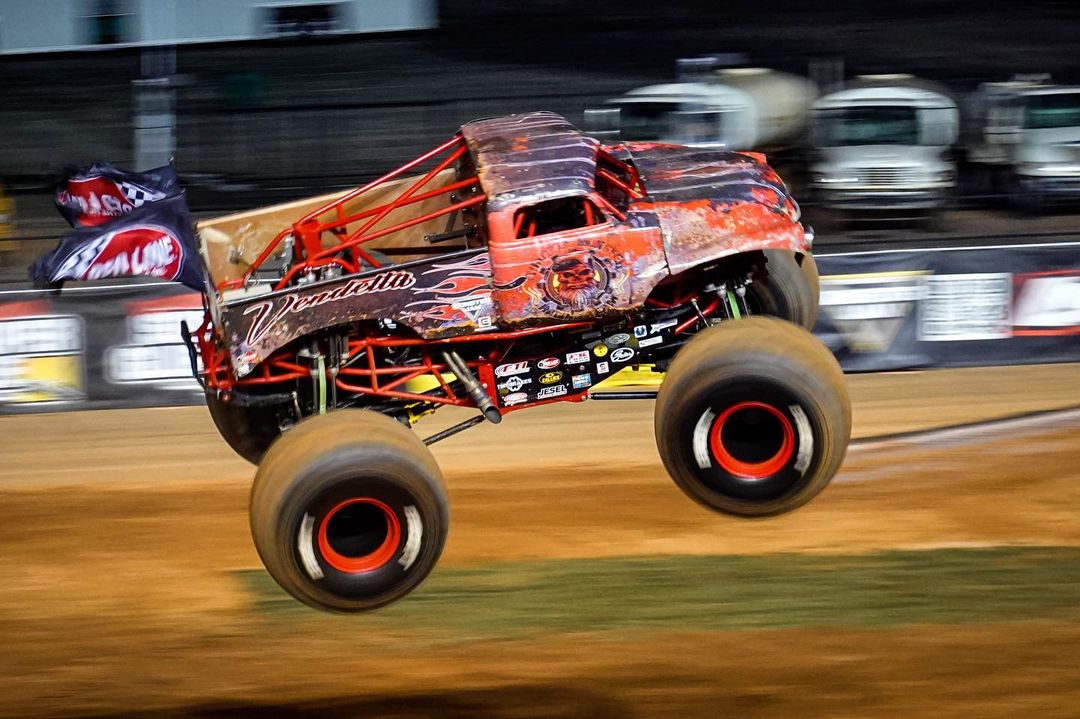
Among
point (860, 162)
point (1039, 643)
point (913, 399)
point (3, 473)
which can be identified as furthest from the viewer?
point (860, 162)

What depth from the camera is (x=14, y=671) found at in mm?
8836

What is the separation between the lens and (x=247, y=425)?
9023 millimetres

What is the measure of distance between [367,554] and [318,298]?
1.50 meters

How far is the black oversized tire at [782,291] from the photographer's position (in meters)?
8.83

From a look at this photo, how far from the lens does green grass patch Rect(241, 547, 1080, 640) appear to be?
912cm

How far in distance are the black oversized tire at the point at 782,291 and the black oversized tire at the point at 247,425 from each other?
10.9 ft

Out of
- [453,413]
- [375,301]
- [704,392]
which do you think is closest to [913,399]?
[453,413]

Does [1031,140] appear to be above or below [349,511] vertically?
above

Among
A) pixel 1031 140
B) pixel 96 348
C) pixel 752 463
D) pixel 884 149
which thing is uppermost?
pixel 1031 140

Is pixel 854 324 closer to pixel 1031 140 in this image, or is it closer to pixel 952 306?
pixel 952 306

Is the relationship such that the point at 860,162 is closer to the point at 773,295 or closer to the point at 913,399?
the point at 913,399

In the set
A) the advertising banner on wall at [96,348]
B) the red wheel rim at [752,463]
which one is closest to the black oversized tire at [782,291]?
the red wheel rim at [752,463]

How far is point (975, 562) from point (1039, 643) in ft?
3.92

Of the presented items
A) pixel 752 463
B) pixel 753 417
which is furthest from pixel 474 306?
pixel 752 463
